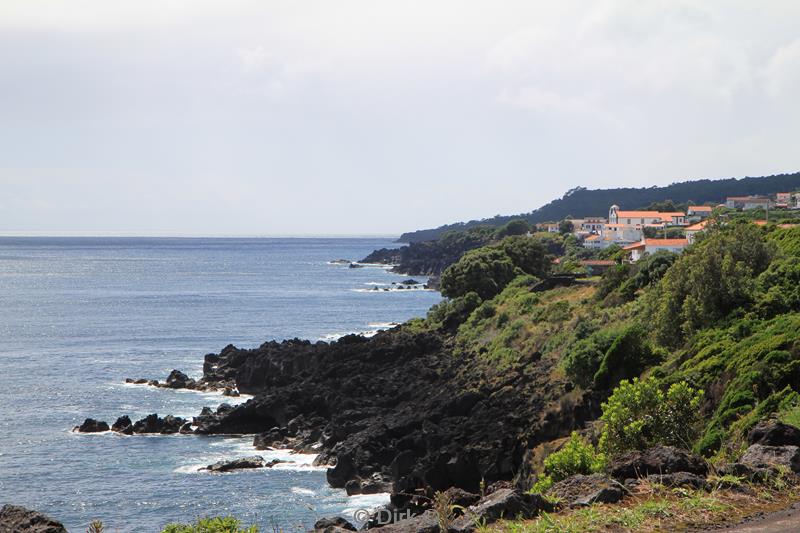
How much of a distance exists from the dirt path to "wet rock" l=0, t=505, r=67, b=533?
805cm

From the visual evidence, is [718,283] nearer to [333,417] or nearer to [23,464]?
[333,417]

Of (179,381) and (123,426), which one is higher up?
(179,381)

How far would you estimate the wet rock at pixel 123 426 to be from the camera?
168 feet

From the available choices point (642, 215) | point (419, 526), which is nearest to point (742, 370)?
point (419, 526)

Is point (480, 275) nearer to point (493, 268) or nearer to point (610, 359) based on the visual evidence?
point (493, 268)

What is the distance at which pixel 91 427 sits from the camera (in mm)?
51750

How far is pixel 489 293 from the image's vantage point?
3263 inches

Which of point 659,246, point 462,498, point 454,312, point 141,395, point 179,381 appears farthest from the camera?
point 659,246

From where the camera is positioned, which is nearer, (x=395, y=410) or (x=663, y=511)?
(x=663, y=511)

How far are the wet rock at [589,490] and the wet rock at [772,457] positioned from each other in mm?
1991

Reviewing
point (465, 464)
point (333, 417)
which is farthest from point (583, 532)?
point (333, 417)

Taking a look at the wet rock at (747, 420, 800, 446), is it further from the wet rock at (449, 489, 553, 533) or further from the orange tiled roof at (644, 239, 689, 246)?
the orange tiled roof at (644, 239, 689, 246)

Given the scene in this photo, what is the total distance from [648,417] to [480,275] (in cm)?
6190

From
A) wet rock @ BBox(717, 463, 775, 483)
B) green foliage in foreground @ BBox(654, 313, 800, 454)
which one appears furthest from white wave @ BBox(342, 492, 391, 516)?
wet rock @ BBox(717, 463, 775, 483)
